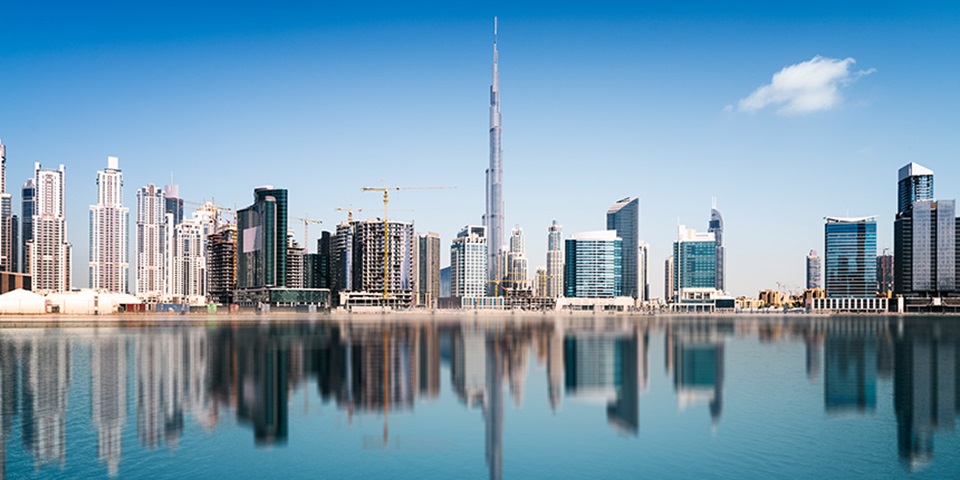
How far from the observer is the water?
109 feet

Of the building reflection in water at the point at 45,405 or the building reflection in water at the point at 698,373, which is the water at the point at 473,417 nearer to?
the building reflection in water at the point at 45,405

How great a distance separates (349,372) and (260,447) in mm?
29930

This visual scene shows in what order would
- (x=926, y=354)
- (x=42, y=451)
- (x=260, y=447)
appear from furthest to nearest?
(x=926, y=354), (x=260, y=447), (x=42, y=451)

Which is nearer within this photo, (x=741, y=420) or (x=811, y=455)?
(x=811, y=455)

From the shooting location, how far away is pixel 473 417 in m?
45.4

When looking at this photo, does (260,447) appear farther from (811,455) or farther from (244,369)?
(244,369)

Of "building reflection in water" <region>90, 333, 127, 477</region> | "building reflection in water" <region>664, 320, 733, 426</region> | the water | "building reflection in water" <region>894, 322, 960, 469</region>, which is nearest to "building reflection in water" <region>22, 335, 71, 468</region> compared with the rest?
the water

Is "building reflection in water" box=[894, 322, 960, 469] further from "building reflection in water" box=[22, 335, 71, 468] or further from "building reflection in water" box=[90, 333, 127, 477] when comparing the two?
"building reflection in water" box=[22, 335, 71, 468]

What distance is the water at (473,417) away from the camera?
3319cm

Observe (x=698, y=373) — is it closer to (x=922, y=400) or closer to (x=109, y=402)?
(x=922, y=400)

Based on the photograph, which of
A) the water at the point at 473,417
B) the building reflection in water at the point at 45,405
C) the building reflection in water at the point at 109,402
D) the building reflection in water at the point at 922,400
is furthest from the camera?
the building reflection in water at the point at 922,400

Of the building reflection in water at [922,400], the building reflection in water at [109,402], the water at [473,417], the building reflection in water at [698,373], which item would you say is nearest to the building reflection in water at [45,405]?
the water at [473,417]

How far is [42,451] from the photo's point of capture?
112ft

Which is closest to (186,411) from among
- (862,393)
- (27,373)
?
(27,373)
